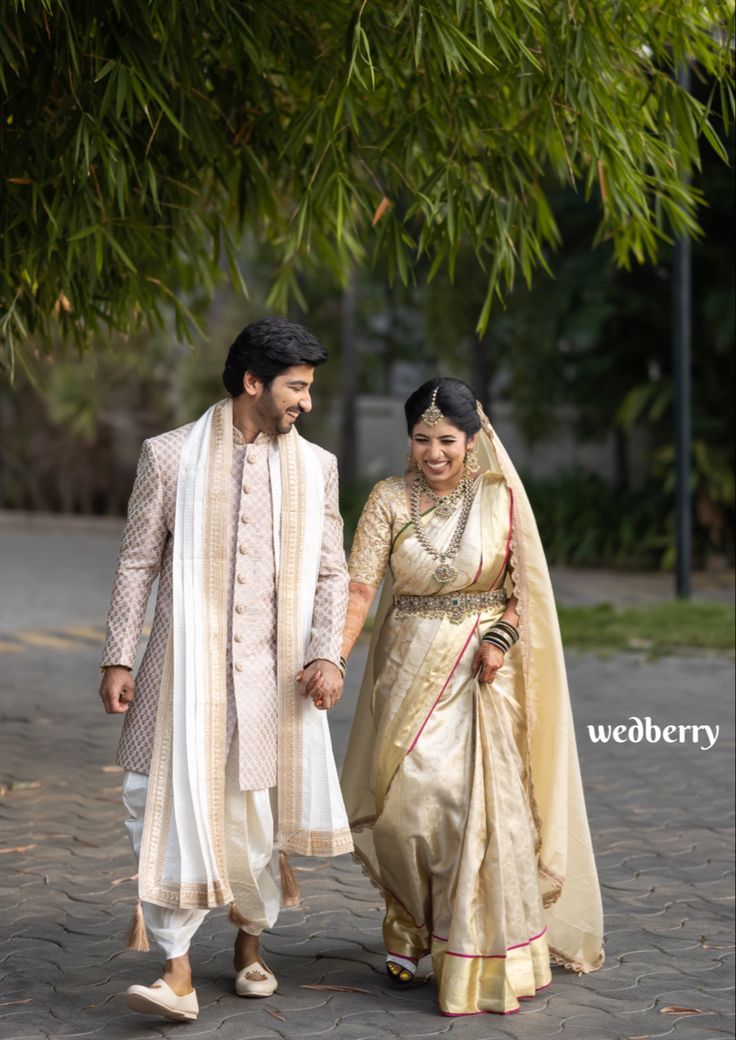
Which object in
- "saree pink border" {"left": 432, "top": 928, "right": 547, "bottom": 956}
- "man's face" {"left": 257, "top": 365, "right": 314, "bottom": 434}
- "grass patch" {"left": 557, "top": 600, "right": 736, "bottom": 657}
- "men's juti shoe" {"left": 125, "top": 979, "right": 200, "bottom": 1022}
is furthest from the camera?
"grass patch" {"left": 557, "top": 600, "right": 736, "bottom": 657}

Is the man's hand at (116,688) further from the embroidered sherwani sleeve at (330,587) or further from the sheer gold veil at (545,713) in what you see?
the sheer gold veil at (545,713)

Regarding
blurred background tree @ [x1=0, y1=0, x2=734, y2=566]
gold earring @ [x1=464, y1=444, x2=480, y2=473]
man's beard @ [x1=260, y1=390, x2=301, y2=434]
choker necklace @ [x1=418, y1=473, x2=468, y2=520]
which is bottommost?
choker necklace @ [x1=418, y1=473, x2=468, y2=520]

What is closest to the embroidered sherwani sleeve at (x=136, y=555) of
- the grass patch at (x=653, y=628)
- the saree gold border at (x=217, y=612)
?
the saree gold border at (x=217, y=612)

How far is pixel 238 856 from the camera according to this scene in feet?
14.4

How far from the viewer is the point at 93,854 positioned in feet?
20.5

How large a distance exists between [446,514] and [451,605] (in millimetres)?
268

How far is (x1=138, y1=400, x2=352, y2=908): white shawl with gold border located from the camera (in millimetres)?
4234

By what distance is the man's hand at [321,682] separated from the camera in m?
4.34

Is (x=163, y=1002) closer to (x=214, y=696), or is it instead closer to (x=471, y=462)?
(x=214, y=696)

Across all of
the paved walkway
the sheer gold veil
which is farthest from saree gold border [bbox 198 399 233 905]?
the sheer gold veil

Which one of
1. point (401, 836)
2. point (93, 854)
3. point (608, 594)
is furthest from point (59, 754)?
point (608, 594)
